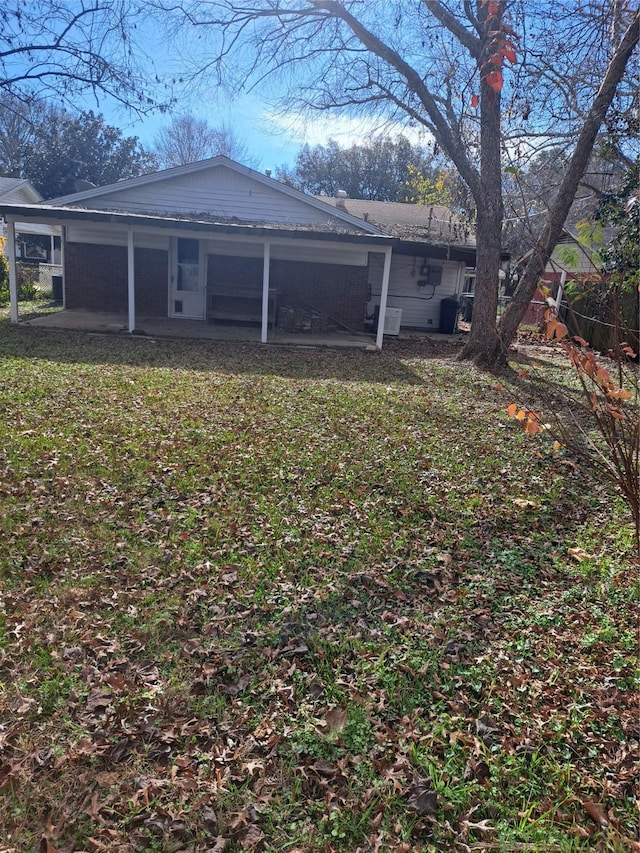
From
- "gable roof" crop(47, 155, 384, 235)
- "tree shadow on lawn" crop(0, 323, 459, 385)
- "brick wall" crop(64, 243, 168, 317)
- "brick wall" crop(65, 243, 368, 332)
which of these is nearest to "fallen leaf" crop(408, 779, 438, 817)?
"tree shadow on lawn" crop(0, 323, 459, 385)

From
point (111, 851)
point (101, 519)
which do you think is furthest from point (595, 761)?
point (101, 519)

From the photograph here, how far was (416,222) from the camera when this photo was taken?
20859 mm

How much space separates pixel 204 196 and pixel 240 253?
2.03m

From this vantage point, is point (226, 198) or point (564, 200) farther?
point (226, 198)

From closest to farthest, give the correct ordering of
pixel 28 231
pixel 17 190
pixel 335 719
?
pixel 335 719 → pixel 17 190 → pixel 28 231

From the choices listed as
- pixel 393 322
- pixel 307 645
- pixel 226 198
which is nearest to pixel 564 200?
pixel 393 322

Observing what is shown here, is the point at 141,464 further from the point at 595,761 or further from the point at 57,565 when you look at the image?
the point at 595,761

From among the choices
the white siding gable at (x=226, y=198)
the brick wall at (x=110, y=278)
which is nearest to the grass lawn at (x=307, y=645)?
the white siding gable at (x=226, y=198)

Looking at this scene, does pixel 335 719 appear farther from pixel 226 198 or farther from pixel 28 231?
pixel 28 231

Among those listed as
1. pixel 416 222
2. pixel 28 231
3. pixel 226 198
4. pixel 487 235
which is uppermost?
pixel 416 222

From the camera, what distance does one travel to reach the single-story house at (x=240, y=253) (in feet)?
45.4

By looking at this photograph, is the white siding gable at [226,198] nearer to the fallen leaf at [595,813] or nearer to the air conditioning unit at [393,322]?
the air conditioning unit at [393,322]

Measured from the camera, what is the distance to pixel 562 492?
18.2 ft

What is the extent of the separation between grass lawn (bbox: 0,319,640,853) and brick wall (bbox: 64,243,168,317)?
11.6 metres
